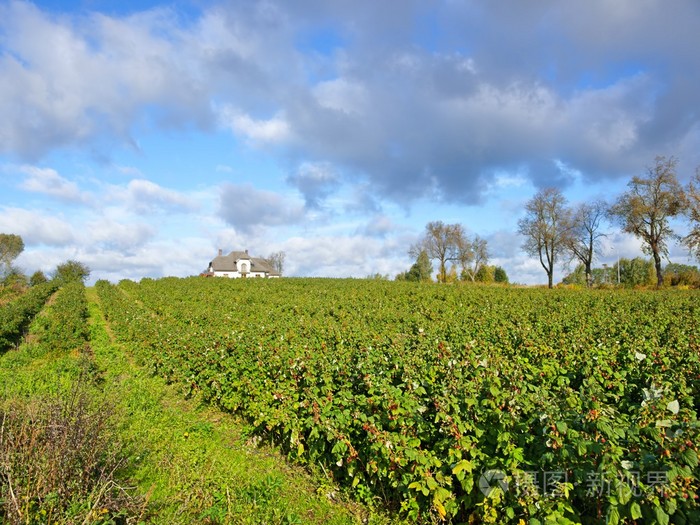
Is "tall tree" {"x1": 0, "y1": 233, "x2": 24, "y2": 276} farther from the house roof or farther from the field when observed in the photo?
the field

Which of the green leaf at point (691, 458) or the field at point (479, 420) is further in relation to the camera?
the field at point (479, 420)

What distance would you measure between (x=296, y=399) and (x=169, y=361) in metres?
5.42

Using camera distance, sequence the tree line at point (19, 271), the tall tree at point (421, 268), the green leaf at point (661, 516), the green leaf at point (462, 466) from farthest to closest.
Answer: the tall tree at point (421, 268), the tree line at point (19, 271), the green leaf at point (462, 466), the green leaf at point (661, 516)

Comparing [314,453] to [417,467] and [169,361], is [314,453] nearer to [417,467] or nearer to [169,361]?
[417,467]

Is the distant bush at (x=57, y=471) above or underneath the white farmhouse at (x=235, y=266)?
underneath

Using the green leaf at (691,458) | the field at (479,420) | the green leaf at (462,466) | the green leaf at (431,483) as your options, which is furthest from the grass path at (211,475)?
the green leaf at (691,458)

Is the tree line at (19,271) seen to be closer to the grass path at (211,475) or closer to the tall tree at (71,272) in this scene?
the tall tree at (71,272)

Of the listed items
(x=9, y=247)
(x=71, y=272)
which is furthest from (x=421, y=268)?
(x=9, y=247)

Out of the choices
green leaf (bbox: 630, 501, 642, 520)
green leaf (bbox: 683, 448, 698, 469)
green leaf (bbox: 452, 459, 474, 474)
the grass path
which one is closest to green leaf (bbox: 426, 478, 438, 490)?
green leaf (bbox: 452, 459, 474, 474)

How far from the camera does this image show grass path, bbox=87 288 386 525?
454cm

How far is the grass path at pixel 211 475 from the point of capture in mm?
4539

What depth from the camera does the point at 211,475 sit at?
212 inches

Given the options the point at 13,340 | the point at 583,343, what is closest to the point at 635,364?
the point at 583,343

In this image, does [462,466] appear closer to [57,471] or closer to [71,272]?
[57,471]
